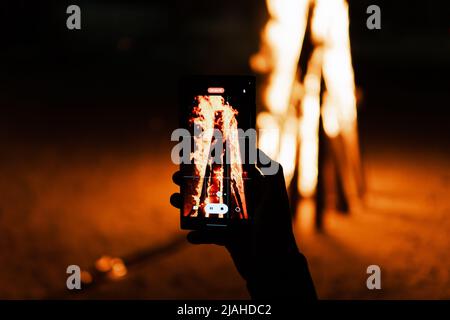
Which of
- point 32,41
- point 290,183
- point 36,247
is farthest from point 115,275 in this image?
point 32,41

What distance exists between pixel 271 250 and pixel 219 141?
30cm

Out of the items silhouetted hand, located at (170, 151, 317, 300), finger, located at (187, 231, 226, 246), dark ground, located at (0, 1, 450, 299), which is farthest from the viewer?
dark ground, located at (0, 1, 450, 299)

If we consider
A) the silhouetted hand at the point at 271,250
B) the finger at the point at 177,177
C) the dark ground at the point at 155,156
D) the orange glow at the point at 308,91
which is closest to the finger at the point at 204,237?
the silhouetted hand at the point at 271,250

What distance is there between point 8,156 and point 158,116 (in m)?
0.83

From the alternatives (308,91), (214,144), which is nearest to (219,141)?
(214,144)

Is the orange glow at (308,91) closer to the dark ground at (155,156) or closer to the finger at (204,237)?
the dark ground at (155,156)

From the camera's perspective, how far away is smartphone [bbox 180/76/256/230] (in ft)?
3.72

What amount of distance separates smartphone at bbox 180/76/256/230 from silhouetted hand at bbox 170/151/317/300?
9 centimetres

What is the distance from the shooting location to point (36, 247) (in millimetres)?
2314

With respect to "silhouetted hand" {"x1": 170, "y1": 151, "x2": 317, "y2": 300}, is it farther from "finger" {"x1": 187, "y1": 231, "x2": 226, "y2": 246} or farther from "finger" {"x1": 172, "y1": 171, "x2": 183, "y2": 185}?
"finger" {"x1": 172, "y1": 171, "x2": 183, "y2": 185}

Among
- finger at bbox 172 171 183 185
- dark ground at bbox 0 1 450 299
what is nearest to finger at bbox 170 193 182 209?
finger at bbox 172 171 183 185

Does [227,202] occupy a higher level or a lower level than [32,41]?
lower

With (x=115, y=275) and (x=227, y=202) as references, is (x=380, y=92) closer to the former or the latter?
(x=115, y=275)
